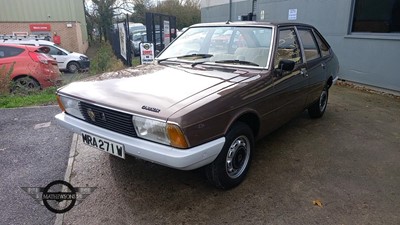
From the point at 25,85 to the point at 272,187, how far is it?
6.75 meters

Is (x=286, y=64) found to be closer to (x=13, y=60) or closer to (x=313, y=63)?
(x=313, y=63)

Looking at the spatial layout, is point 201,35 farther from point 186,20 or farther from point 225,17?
point 186,20

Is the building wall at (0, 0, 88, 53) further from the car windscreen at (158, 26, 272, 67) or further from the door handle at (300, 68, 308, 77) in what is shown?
the door handle at (300, 68, 308, 77)

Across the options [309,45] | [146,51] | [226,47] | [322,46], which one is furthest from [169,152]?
[146,51]

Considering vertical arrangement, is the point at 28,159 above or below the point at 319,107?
below

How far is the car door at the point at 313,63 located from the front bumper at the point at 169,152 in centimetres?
230

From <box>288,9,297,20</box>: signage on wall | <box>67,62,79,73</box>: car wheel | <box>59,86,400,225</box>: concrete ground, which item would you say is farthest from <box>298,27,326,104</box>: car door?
<box>67,62,79,73</box>: car wheel

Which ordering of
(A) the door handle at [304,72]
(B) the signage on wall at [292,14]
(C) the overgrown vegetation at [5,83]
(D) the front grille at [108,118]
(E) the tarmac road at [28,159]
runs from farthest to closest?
(B) the signage on wall at [292,14]
(C) the overgrown vegetation at [5,83]
(A) the door handle at [304,72]
(E) the tarmac road at [28,159]
(D) the front grille at [108,118]

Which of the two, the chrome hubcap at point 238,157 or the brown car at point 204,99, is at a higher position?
the brown car at point 204,99

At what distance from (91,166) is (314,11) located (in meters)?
7.93

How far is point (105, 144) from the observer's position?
2.81m

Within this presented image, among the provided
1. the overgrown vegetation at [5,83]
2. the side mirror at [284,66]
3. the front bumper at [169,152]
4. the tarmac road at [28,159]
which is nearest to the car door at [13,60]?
the overgrown vegetation at [5,83]

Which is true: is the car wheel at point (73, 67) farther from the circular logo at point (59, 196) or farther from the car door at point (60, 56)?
the circular logo at point (59, 196)

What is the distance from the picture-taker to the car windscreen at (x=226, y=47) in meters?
3.61
